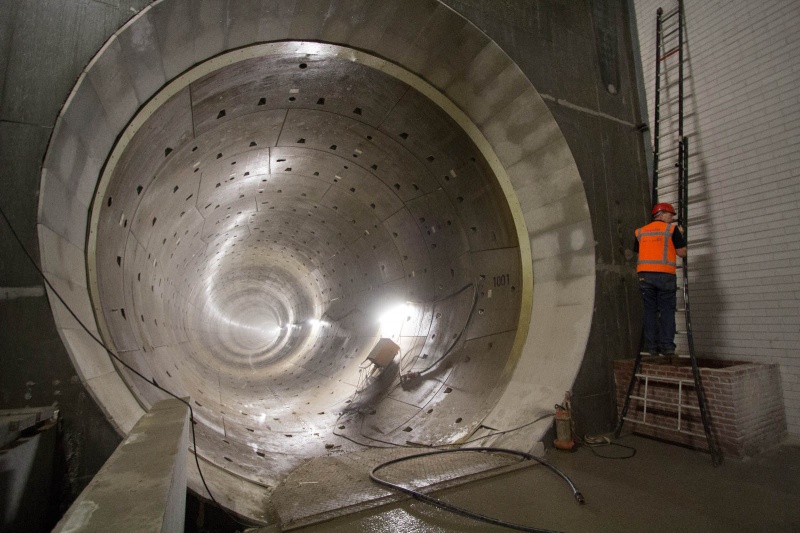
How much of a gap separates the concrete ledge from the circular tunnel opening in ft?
3.62

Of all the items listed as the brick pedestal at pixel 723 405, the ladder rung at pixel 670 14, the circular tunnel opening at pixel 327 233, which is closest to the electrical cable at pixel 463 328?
the circular tunnel opening at pixel 327 233

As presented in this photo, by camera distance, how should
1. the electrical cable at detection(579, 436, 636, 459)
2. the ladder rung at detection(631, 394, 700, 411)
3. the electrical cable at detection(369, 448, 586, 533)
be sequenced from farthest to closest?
the electrical cable at detection(579, 436, 636, 459)
the ladder rung at detection(631, 394, 700, 411)
the electrical cable at detection(369, 448, 586, 533)

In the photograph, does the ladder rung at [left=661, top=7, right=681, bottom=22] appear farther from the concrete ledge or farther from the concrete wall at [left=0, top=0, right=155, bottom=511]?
the concrete ledge

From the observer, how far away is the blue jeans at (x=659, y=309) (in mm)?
4664

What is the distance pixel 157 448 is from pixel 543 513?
2402mm

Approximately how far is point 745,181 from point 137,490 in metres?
5.93

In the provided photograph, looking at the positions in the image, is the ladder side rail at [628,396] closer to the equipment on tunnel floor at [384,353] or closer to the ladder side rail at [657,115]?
the ladder side rail at [657,115]

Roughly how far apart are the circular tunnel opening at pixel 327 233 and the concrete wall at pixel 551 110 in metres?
0.55

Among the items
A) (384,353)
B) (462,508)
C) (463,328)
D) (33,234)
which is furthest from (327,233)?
(462,508)

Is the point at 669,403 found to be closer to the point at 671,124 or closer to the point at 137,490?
the point at 671,124

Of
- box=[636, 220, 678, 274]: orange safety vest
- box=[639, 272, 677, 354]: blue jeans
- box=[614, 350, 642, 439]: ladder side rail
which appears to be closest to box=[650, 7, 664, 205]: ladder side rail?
box=[636, 220, 678, 274]: orange safety vest

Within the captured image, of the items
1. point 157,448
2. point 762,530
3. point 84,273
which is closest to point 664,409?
point 762,530

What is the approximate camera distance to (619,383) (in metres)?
4.81

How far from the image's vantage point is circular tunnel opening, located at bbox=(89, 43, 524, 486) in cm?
438
